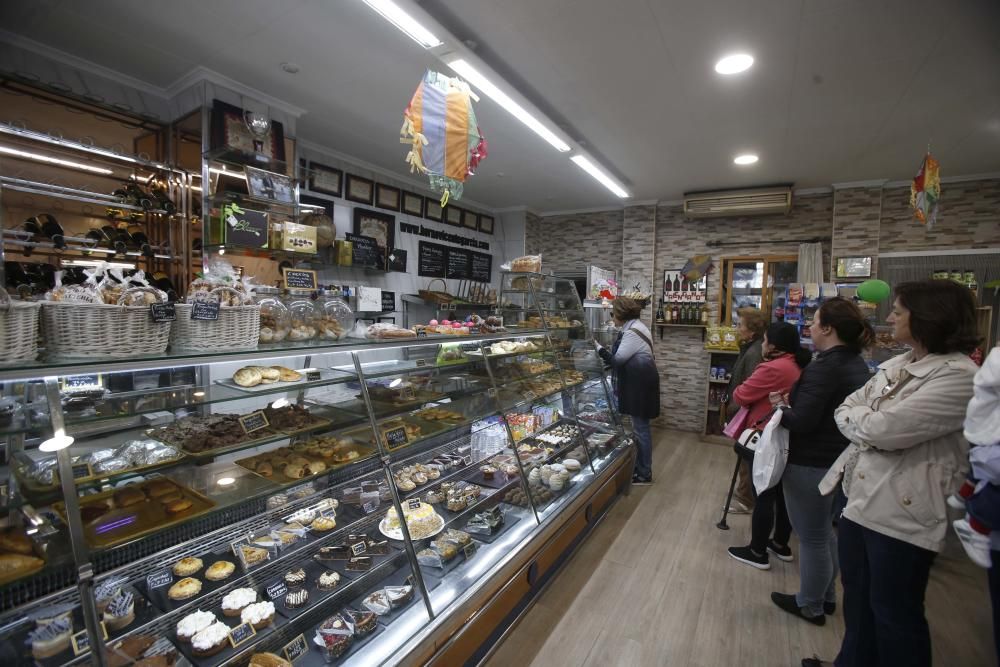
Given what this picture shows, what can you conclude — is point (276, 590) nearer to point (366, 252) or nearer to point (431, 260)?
point (366, 252)

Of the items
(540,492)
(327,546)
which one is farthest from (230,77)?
(540,492)

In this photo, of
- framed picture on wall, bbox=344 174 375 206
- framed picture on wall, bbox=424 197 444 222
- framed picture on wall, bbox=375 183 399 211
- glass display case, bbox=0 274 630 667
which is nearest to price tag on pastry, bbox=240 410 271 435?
glass display case, bbox=0 274 630 667

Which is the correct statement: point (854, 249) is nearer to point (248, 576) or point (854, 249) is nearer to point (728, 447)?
point (728, 447)

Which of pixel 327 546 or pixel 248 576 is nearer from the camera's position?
pixel 248 576

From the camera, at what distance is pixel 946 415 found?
1537 mm

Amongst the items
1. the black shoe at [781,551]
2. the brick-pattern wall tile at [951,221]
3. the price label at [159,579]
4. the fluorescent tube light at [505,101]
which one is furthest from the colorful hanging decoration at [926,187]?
the price label at [159,579]

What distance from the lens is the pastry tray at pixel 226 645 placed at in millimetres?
1543

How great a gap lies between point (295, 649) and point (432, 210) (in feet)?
19.1

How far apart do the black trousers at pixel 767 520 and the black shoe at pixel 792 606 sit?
16.7 inches

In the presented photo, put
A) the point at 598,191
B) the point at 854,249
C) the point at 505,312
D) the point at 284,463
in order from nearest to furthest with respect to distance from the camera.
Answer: the point at 284,463, the point at 505,312, the point at 854,249, the point at 598,191

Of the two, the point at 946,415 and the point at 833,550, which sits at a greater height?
the point at 946,415

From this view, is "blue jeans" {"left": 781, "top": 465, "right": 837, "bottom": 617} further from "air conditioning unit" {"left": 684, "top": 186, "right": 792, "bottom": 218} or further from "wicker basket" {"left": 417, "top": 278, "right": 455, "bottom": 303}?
"air conditioning unit" {"left": 684, "top": 186, "right": 792, "bottom": 218}

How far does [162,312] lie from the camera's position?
145 centimetres

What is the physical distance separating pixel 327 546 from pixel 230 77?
3.61 meters
